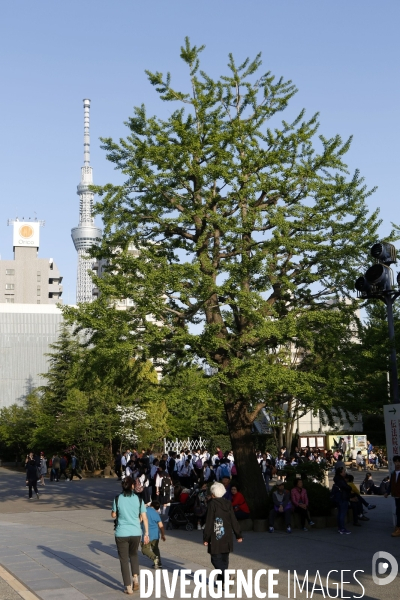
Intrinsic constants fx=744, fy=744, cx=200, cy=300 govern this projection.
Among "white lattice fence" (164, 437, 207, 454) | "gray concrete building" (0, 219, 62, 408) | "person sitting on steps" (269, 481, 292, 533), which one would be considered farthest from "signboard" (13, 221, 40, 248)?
"person sitting on steps" (269, 481, 292, 533)

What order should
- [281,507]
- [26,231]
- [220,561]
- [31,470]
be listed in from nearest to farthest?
[220,561] → [281,507] → [31,470] → [26,231]

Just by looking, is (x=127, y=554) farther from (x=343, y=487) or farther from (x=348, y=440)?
(x=348, y=440)

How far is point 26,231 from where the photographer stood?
515 feet

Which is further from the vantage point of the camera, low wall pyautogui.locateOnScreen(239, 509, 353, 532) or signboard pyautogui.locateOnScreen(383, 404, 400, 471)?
low wall pyautogui.locateOnScreen(239, 509, 353, 532)

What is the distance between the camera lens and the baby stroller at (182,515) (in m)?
18.0

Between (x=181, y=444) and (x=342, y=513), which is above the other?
(x=181, y=444)

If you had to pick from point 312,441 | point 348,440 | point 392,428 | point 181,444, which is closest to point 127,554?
point 392,428

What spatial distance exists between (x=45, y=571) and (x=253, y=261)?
9169mm

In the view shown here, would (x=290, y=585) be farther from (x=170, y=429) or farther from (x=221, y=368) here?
(x=170, y=429)

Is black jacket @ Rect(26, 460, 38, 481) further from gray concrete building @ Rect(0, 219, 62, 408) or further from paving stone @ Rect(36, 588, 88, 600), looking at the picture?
gray concrete building @ Rect(0, 219, 62, 408)

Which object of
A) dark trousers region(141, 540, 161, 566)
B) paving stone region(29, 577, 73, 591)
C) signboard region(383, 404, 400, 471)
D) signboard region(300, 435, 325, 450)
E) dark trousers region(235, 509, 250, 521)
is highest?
signboard region(383, 404, 400, 471)

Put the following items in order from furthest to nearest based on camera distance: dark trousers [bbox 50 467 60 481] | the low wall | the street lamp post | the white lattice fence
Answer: the white lattice fence → dark trousers [bbox 50 467 60 481] → the street lamp post → the low wall

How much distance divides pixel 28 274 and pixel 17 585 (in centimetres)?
14554

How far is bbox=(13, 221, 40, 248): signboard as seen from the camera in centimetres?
15638
